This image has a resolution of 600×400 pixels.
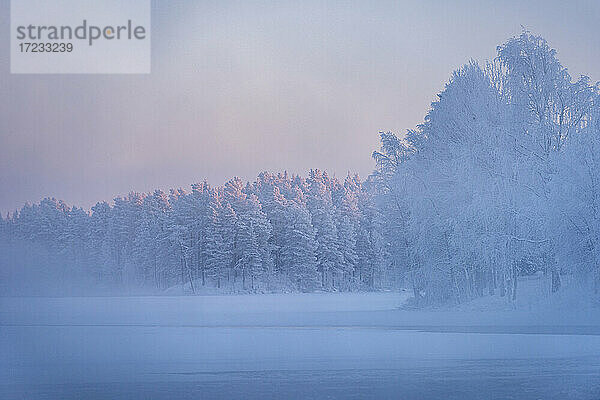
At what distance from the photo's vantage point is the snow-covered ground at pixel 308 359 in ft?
39.8

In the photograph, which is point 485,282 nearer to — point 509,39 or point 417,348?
point 509,39

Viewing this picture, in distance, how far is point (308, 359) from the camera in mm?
16125

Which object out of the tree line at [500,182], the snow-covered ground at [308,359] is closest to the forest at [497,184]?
the tree line at [500,182]

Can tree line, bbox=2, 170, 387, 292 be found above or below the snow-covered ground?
above

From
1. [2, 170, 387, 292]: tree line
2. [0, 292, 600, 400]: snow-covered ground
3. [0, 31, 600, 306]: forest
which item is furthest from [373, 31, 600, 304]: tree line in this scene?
[2, 170, 387, 292]: tree line

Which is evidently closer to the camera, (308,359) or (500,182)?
(308,359)

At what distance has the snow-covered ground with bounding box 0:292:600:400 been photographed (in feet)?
39.8

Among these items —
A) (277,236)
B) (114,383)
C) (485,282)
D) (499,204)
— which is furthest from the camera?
(277,236)

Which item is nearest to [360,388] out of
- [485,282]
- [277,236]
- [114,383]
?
[114,383]

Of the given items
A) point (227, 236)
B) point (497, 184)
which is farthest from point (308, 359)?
point (227, 236)

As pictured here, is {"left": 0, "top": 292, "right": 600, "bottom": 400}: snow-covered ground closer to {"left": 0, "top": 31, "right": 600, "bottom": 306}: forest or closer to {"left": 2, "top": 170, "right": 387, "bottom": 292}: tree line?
{"left": 0, "top": 31, "right": 600, "bottom": 306}: forest

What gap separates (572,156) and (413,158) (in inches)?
437

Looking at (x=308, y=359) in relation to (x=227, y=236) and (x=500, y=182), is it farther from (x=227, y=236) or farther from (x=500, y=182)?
(x=227, y=236)

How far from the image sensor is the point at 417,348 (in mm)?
18266
